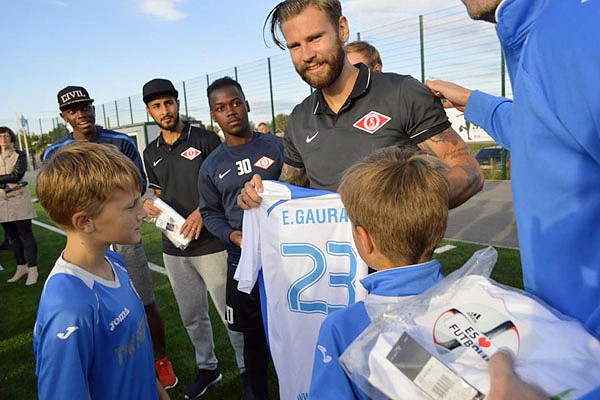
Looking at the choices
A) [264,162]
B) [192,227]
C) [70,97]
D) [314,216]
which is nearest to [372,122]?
[314,216]

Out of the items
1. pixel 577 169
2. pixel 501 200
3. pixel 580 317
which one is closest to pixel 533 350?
pixel 580 317

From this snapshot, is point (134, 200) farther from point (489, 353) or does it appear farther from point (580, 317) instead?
point (580, 317)

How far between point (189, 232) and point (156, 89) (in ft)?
4.21

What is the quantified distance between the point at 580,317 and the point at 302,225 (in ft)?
4.75

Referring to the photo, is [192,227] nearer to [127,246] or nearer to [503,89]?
[127,246]

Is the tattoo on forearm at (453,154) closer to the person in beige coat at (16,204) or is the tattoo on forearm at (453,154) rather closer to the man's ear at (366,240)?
the man's ear at (366,240)

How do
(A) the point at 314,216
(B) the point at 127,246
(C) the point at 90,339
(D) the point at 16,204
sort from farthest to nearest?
(D) the point at 16,204 < (B) the point at 127,246 < (A) the point at 314,216 < (C) the point at 90,339

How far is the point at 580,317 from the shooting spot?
2.96 feet

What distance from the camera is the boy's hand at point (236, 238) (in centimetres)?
277

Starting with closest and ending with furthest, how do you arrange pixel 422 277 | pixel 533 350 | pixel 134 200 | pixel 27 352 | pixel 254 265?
pixel 533 350
pixel 422 277
pixel 134 200
pixel 254 265
pixel 27 352

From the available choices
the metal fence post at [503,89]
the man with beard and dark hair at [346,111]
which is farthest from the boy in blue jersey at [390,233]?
the metal fence post at [503,89]

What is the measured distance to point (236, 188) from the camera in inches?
117

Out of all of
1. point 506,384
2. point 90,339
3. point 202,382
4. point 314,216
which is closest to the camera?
point 506,384

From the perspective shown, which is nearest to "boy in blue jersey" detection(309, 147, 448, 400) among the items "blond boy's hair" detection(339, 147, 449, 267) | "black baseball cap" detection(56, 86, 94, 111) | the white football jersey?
"blond boy's hair" detection(339, 147, 449, 267)
